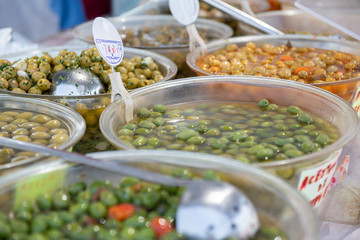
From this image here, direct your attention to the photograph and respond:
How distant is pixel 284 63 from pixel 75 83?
34.4 inches

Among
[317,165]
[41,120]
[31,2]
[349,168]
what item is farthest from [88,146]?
[31,2]

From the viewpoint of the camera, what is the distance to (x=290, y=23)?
8.39 ft

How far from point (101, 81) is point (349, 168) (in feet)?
3.06

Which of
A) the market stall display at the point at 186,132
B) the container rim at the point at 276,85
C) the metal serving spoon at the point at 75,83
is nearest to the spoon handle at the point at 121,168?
the market stall display at the point at 186,132

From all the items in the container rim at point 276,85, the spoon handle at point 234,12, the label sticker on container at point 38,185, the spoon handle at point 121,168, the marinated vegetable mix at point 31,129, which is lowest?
the marinated vegetable mix at point 31,129

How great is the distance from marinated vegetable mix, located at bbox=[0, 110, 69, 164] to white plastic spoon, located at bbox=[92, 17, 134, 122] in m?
0.20

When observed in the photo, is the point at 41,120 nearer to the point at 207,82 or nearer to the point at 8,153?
the point at 8,153

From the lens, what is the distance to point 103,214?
2.72 ft

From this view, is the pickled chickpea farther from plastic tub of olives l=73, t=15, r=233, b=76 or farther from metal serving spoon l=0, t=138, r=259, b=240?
plastic tub of olives l=73, t=15, r=233, b=76

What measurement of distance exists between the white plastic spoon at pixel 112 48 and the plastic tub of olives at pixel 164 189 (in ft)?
1.37

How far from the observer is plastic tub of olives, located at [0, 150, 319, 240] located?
0.79 m

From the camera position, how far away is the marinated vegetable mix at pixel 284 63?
1.69 m

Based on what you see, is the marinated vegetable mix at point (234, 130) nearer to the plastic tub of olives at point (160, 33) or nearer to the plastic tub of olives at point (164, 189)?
the plastic tub of olives at point (164, 189)

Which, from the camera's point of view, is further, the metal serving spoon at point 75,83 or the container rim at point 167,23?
the container rim at point 167,23
